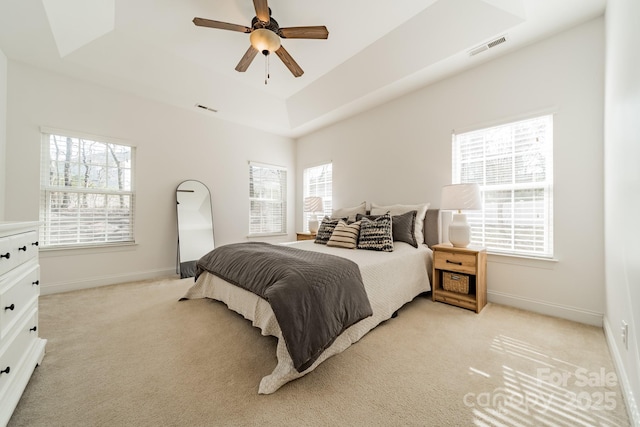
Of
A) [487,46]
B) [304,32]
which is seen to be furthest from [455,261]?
[304,32]

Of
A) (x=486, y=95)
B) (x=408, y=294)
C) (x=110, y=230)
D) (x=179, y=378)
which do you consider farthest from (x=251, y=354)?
(x=486, y=95)

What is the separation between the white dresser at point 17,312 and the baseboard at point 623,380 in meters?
2.86

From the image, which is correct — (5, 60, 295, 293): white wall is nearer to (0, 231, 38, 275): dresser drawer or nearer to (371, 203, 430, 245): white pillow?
(0, 231, 38, 275): dresser drawer

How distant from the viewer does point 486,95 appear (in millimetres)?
2814

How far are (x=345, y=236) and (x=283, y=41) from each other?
2408 mm

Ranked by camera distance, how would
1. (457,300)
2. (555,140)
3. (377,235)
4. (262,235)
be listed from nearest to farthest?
(555,140) → (457,300) → (377,235) → (262,235)

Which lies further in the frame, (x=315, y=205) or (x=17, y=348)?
(x=315, y=205)

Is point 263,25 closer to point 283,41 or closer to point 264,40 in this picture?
point 264,40

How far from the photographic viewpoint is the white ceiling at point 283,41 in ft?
7.52

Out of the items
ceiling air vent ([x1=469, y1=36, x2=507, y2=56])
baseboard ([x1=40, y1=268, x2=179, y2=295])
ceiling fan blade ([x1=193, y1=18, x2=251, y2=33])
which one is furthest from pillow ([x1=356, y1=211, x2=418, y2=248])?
baseboard ([x1=40, y1=268, x2=179, y2=295])

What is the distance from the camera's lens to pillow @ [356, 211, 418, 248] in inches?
116

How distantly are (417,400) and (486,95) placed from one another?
312 centimetres

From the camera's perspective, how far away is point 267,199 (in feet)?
16.9

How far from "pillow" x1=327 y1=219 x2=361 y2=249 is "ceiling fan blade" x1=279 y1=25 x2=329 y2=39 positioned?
6.54ft
